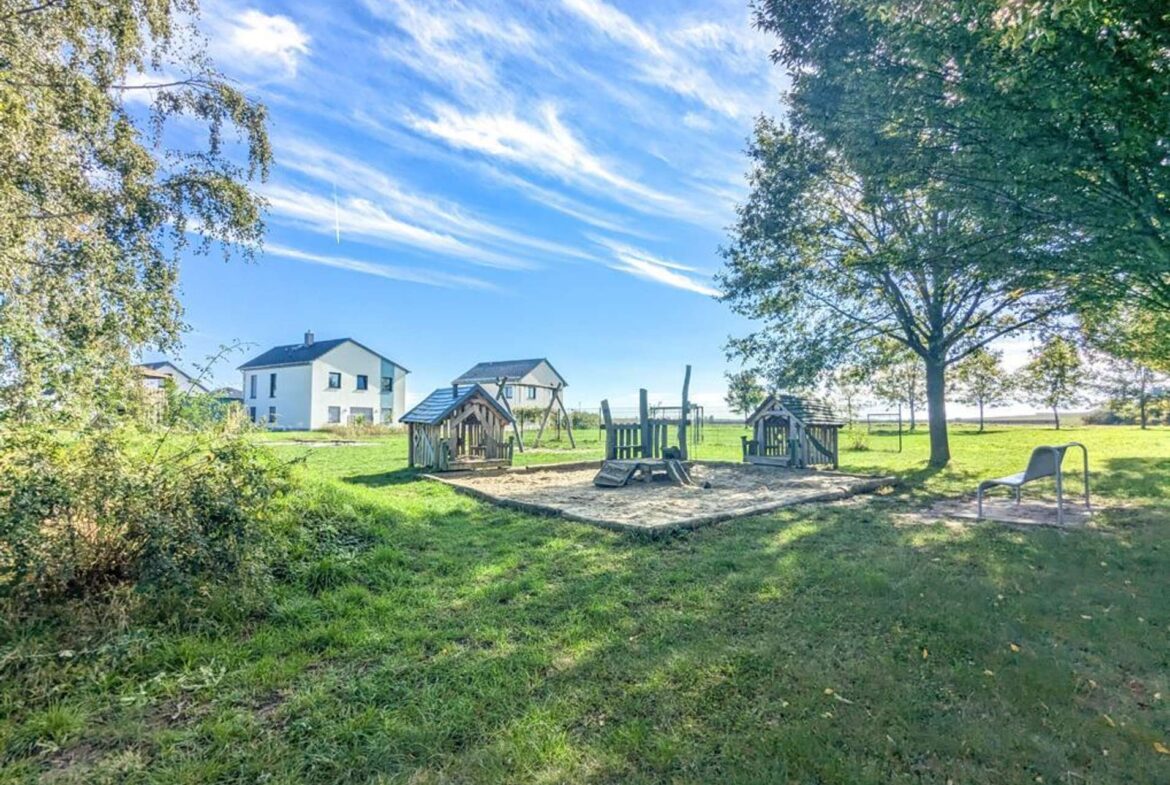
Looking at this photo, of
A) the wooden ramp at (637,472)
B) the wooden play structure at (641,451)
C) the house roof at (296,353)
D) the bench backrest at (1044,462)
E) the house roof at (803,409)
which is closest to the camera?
the bench backrest at (1044,462)

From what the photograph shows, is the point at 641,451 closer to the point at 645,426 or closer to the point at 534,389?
the point at 645,426

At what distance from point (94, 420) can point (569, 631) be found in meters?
3.86

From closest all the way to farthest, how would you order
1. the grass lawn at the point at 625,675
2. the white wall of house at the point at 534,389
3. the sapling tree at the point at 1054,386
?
the grass lawn at the point at 625,675, the sapling tree at the point at 1054,386, the white wall of house at the point at 534,389

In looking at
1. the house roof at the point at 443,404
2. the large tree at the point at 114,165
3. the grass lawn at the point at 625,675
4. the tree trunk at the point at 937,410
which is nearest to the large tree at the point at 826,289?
the tree trunk at the point at 937,410

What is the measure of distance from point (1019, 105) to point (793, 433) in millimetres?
9293

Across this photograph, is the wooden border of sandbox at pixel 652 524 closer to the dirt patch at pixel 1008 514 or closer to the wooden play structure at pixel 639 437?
the dirt patch at pixel 1008 514

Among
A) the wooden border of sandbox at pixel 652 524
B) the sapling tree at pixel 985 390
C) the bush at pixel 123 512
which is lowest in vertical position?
the wooden border of sandbox at pixel 652 524

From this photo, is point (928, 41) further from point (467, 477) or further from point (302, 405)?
point (302, 405)

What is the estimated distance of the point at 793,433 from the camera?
13156mm

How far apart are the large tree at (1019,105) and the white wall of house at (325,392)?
115 feet

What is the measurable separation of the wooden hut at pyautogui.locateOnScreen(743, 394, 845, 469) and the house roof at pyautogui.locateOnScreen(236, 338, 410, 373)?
31.6 m

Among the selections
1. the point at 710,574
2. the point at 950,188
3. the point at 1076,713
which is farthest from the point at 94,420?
the point at 950,188

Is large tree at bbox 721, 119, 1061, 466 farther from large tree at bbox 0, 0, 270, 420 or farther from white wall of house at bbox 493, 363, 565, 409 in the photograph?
white wall of house at bbox 493, 363, 565, 409

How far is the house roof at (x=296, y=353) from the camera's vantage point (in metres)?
36.0
